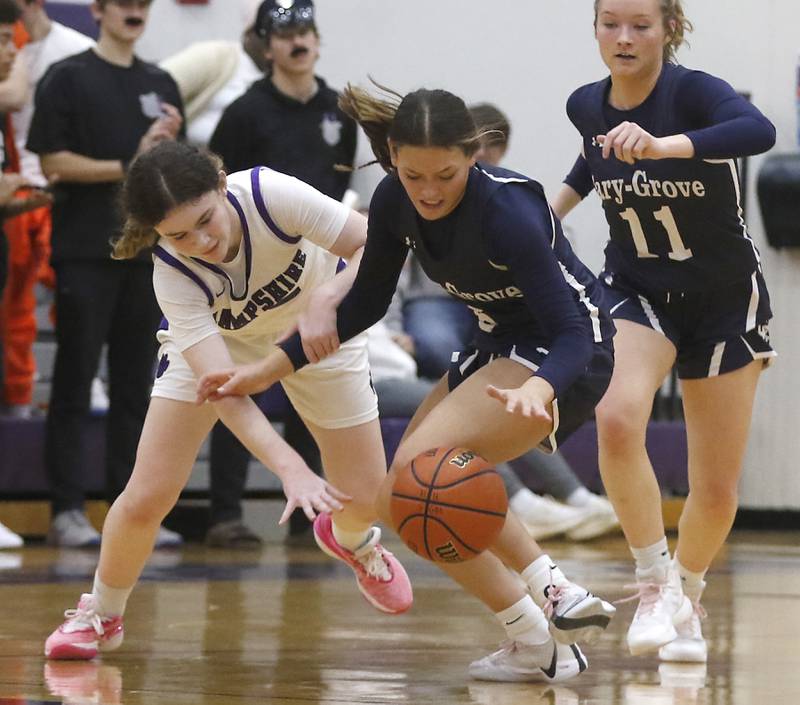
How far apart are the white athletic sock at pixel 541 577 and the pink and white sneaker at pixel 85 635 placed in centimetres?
111

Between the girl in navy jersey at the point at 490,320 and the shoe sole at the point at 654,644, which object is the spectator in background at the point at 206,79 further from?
the shoe sole at the point at 654,644

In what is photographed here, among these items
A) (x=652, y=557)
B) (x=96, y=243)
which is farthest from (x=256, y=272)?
(x=96, y=243)

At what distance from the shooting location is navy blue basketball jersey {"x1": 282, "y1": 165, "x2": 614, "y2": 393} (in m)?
3.46

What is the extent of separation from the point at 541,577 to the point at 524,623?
0.12 metres

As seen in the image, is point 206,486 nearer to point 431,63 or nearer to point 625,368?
point 431,63

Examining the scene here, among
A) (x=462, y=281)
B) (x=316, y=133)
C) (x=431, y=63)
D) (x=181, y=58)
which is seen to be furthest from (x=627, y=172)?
(x=431, y=63)

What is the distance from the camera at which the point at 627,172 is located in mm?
4105

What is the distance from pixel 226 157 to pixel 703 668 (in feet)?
11.8

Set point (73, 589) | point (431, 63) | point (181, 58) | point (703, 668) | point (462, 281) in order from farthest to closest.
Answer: point (431, 63), point (181, 58), point (73, 589), point (703, 668), point (462, 281)

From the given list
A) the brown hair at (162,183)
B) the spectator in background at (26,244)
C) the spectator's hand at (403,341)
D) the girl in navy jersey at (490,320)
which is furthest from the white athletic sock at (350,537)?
the spectator's hand at (403,341)

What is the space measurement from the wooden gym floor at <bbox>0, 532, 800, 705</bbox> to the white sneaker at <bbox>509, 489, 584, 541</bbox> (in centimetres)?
62

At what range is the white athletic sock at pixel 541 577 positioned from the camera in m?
3.79

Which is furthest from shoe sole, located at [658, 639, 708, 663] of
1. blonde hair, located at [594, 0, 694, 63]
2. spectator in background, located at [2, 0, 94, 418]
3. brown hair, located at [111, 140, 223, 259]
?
spectator in background, located at [2, 0, 94, 418]

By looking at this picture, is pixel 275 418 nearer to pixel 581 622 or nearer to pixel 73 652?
pixel 73 652
